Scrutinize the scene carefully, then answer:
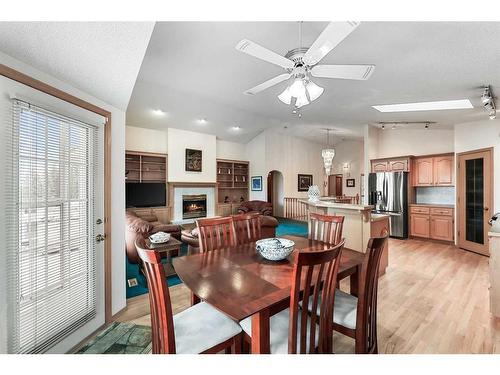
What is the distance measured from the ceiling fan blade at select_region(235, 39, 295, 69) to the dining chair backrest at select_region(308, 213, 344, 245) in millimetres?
1495

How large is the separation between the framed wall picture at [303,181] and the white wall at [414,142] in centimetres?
337

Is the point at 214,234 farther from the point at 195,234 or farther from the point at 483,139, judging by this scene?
the point at 483,139

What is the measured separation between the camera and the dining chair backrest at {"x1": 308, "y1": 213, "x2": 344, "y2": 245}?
89.2 inches

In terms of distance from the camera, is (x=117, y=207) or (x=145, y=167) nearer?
(x=117, y=207)

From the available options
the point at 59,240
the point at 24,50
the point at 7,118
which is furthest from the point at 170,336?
the point at 24,50

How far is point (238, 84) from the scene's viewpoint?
360cm

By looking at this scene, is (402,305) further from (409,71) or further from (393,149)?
(393,149)

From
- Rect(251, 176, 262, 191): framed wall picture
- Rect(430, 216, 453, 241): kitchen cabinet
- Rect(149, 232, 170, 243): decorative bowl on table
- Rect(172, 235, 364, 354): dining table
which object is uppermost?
Rect(251, 176, 262, 191): framed wall picture

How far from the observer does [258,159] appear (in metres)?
8.50

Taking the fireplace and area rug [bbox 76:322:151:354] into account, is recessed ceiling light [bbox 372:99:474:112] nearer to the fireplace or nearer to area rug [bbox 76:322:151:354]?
area rug [bbox 76:322:151:354]

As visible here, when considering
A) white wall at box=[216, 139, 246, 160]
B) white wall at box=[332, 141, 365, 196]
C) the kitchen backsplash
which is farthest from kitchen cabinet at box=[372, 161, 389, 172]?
white wall at box=[216, 139, 246, 160]

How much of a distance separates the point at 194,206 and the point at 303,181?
4.54 meters

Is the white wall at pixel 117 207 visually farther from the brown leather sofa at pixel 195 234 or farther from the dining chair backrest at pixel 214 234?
the brown leather sofa at pixel 195 234

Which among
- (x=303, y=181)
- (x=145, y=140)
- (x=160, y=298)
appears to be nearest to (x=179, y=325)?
(x=160, y=298)
